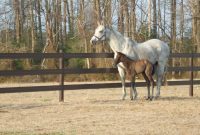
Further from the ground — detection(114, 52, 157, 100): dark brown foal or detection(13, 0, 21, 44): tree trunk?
detection(13, 0, 21, 44): tree trunk

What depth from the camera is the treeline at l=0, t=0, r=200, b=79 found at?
36.5 m

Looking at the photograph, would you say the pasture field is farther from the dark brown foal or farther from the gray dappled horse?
the gray dappled horse

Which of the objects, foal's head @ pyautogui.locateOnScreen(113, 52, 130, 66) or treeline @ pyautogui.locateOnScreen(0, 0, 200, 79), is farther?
treeline @ pyautogui.locateOnScreen(0, 0, 200, 79)

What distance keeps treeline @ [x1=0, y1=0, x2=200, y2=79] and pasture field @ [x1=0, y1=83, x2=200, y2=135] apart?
19.6 meters

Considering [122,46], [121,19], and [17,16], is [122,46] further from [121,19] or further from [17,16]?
[17,16]

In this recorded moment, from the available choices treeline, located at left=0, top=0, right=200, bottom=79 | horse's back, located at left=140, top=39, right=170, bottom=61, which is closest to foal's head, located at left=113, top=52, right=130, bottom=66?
horse's back, located at left=140, top=39, right=170, bottom=61

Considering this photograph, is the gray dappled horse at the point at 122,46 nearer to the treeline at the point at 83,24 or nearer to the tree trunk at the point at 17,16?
the treeline at the point at 83,24

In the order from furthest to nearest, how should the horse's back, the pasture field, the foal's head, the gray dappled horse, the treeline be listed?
the treeline
the horse's back
the gray dappled horse
the foal's head
the pasture field

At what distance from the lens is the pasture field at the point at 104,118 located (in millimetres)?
9406

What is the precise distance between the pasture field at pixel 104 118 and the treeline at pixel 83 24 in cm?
1957

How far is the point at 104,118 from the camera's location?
11.2 meters

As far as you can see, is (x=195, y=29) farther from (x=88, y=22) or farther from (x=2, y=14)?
(x=2, y=14)

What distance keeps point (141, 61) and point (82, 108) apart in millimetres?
Result: 3139

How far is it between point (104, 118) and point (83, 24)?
2560 cm
